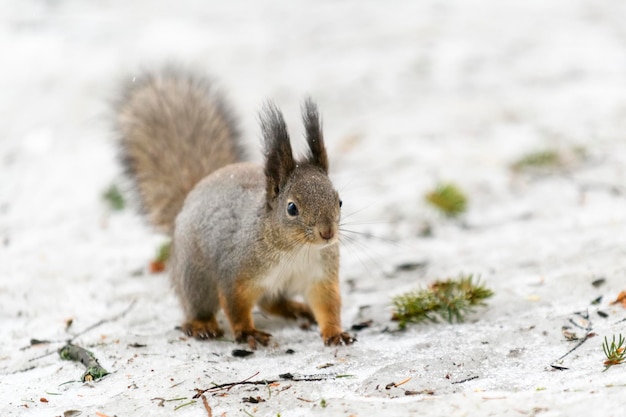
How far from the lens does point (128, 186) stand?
4152 millimetres

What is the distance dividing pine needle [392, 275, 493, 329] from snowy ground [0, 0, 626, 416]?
8 centimetres

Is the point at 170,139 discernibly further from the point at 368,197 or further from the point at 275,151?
the point at 368,197

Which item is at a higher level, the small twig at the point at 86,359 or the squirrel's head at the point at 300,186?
the squirrel's head at the point at 300,186

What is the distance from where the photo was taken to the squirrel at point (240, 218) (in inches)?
121

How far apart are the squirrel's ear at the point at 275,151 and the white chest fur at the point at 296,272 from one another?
0.25m

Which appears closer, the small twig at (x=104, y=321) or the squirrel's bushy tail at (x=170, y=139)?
the small twig at (x=104, y=321)

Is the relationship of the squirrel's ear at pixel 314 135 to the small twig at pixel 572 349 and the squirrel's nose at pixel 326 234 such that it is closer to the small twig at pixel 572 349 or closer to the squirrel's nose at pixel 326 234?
the squirrel's nose at pixel 326 234

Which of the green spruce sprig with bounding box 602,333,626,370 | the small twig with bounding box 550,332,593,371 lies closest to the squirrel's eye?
the small twig with bounding box 550,332,593,371

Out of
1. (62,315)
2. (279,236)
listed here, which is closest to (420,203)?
(279,236)

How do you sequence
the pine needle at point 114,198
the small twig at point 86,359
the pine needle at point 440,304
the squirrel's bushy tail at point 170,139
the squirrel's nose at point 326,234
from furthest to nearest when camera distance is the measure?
the pine needle at point 114,198 → the squirrel's bushy tail at point 170,139 → the pine needle at point 440,304 → the squirrel's nose at point 326,234 → the small twig at point 86,359

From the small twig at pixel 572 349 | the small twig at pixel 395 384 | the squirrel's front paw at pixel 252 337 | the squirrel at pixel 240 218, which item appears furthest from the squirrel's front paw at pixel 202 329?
the small twig at pixel 572 349

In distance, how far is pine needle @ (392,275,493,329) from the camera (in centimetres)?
328

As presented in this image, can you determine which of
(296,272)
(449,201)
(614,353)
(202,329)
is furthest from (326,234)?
(449,201)

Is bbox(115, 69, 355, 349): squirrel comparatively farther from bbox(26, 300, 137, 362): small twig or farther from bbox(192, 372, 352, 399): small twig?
bbox(192, 372, 352, 399): small twig
